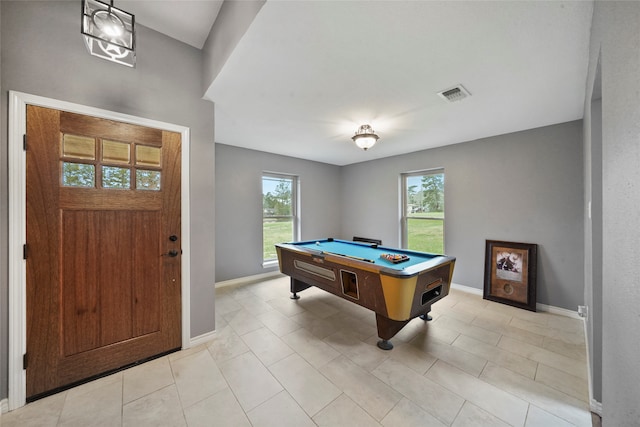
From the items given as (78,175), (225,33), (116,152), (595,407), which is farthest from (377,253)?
(78,175)

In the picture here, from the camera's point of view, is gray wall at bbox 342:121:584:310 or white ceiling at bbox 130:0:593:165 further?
gray wall at bbox 342:121:584:310

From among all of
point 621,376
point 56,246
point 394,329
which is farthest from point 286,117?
point 621,376

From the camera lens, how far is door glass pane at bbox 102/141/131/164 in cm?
187

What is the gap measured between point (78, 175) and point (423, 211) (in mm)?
4632

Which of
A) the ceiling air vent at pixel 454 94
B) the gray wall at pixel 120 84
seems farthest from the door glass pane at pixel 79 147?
the ceiling air vent at pixel 454 94

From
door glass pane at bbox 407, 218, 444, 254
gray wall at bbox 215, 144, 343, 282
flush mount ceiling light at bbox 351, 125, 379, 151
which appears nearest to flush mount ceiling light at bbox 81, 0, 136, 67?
flush mount ceiling light at bbox 351, 125, 379, 151

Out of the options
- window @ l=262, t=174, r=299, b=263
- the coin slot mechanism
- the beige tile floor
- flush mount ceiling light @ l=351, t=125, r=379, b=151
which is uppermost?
flush mount ceiling light @ l=351, t=125, r=379, b=151

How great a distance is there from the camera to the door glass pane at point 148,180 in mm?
2006

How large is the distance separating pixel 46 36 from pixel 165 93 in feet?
2.40

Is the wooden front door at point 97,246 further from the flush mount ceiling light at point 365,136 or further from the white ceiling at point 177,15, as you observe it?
the flush mount ceiling light at point 365,136

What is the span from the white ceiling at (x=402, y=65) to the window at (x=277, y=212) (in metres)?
1.70

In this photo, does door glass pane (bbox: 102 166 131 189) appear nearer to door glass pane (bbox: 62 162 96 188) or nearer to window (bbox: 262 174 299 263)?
door glass pane (bbox: 62 162 96 188)

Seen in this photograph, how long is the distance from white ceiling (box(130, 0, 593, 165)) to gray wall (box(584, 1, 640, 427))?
2.06 ft

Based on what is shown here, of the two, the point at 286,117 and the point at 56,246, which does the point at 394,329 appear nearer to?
the point at 286,117
